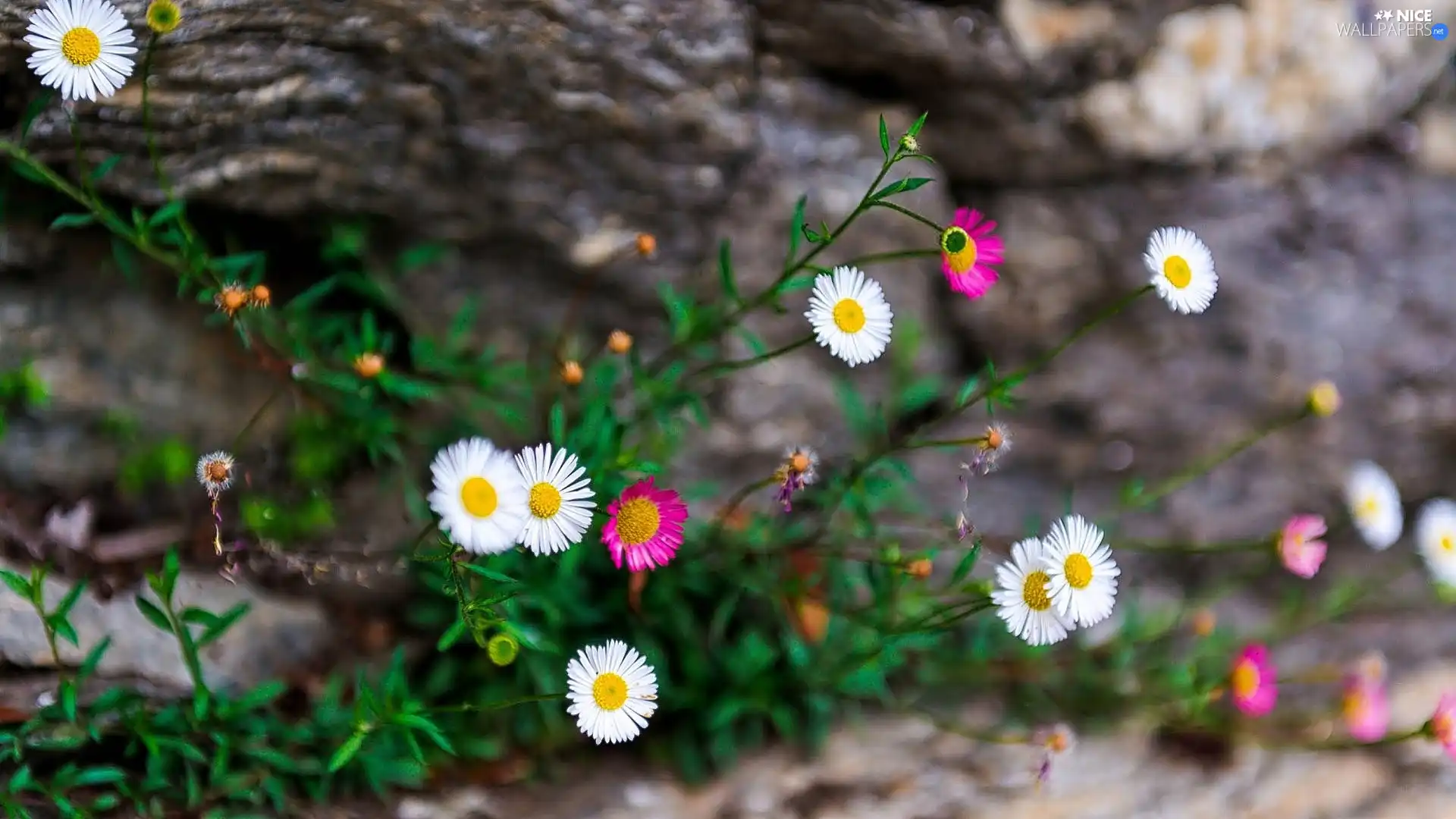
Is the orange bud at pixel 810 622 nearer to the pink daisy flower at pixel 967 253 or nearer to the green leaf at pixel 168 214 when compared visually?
the pink daisy flower at pixel 967 253

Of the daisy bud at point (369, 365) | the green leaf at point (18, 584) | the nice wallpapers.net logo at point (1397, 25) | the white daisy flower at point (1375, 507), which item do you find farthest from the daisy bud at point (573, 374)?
the nice wallpapers.net logo at point (1397, 25)

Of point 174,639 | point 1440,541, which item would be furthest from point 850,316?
point 1440,541

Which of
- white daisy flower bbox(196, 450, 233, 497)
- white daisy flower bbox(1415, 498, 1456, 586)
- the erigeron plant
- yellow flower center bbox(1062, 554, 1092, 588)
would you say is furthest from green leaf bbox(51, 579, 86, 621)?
white daisy flower bbox(1415, 498, 1456, 586)

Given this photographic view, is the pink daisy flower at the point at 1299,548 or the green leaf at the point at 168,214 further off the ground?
the green leaf at the point at 168,214

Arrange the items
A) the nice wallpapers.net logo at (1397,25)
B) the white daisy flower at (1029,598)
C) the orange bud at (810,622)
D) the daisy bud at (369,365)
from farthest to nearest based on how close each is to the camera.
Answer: the nice wallpapers.net logo at (1397,25), the orange bud at (810,622), the daisy bud at (369,365), the white daisy flower at (1029,598)

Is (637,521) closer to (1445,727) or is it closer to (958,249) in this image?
(958,249)

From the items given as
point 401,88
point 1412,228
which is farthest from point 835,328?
point 1412,228
